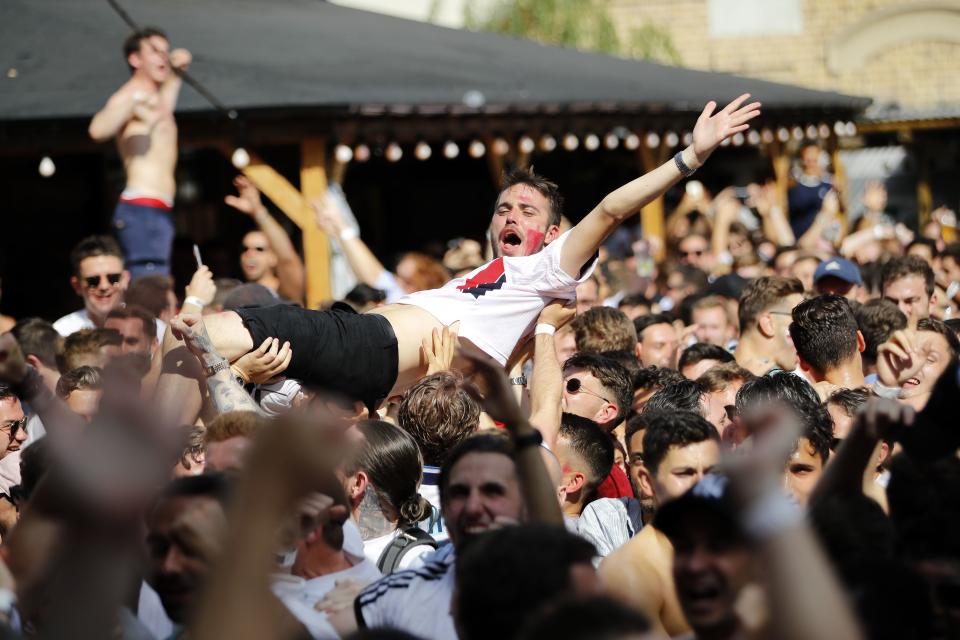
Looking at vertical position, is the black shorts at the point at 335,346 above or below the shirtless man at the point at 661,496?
above

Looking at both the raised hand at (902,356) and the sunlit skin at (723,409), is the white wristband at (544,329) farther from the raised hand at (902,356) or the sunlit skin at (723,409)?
the raised hand at (902,356)

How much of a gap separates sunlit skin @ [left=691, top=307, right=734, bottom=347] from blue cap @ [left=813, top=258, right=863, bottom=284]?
62 centimetres

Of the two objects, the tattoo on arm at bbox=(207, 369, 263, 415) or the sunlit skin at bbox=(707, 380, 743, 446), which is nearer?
the tattoo on arm at bbox=(207, 369, 263, 415)

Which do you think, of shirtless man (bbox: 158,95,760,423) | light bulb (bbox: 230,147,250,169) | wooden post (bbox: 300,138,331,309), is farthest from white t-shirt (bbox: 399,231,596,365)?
wooden post (bbox: 300,138,331,309)

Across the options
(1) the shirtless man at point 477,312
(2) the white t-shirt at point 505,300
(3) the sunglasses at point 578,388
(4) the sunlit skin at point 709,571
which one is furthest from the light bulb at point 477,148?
(4) the sunlit skin at point 709,571

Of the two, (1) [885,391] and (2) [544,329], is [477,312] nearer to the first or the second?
(2) [544,329]

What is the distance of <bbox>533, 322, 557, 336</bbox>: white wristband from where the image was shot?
5.82 metres

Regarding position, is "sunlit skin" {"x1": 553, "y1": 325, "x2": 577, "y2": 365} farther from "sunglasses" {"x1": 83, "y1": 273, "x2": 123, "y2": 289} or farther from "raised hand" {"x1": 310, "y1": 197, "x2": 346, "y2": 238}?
"sunglasses" {"x1": 83, "y1": 273, "x2": 123, "y2": 289}

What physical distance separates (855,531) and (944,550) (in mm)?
201

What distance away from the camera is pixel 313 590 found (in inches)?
150

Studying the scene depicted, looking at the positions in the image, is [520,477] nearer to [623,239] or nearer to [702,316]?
[702,316]

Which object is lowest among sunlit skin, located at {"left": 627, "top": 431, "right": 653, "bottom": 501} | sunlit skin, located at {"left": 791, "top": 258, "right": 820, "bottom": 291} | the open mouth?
sunlit skin, located at {"left": 627, "top": 431, "right": 653, "bottom": 501}

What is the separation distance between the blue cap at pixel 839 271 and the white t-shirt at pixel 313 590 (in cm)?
493

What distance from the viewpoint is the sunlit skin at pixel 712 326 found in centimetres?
825
